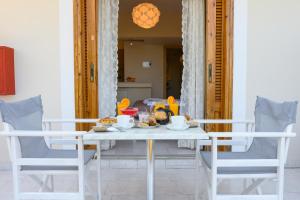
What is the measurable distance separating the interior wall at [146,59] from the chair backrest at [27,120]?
277 inches

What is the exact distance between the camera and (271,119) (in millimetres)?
2123

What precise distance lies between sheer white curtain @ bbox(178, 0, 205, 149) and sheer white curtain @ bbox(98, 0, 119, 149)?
3.08ft

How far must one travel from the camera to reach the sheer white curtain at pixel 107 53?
12.5 feet

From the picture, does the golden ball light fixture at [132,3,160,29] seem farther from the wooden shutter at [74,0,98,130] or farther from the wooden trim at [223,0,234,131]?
the wooden trim at [223,0,234,131]

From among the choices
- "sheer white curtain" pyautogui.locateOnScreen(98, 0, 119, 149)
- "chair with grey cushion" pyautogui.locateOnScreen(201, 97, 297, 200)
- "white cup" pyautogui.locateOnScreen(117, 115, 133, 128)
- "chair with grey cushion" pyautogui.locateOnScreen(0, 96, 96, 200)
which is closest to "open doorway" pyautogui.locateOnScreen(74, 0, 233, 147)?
"sheer white curtain" pyautogui.locateOnScreen(98, 0, 119, 149)

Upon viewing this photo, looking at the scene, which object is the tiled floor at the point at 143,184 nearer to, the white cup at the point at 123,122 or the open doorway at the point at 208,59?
the open doorway at the point at 208,59

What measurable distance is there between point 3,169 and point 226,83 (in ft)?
9.38

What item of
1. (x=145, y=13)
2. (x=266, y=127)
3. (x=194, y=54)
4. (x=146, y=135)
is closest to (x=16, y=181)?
(x=146, y=135)

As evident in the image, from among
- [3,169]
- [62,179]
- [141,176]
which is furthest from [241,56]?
[3,169]

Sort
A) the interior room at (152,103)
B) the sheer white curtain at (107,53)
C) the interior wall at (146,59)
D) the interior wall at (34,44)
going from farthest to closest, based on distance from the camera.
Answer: the interior wall at (146,59) < the sheer white curtain at (107,53) < the interior wall at (34,44) < the interior room at (152,103)

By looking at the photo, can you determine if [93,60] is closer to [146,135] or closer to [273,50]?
[146,135]

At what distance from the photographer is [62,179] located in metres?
3.17

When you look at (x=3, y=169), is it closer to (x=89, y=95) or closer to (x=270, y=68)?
(x=89, y=95)

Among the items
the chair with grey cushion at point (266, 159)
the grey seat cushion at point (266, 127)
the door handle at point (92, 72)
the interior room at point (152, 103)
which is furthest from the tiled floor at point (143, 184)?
the door handle at point (92, 72)
